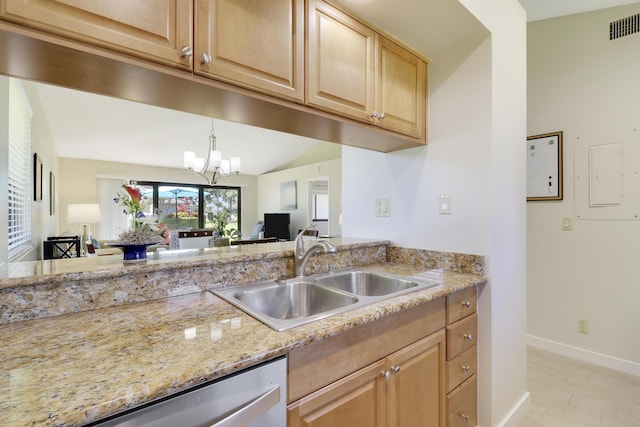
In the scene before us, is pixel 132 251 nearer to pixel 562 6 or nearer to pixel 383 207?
pixel 383 207

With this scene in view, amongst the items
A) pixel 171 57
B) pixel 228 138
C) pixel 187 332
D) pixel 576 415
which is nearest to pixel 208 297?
pixel 187 332

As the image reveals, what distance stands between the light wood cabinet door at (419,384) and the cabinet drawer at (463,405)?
0.08m

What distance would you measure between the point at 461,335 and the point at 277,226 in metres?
5.96

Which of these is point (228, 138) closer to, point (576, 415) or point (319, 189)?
point (319, 189)

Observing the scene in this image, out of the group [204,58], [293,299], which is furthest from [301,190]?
[204,58]

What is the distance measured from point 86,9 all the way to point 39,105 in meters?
4.08

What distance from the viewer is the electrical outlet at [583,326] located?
8.08ft

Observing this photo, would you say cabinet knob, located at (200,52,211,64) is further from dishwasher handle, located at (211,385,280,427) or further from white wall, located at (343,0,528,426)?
white wall, located at (343,0,528,426)

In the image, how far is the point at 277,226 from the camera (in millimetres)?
7172

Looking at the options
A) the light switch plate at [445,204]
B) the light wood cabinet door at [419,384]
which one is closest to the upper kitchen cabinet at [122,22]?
the light wood cabinet door at [419,384]

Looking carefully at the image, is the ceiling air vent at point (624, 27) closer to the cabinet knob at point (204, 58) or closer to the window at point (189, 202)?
the cabinet knob at point (204, 58)

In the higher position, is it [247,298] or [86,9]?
[86,9]

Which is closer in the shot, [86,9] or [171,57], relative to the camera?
[86,9]

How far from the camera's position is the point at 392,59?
1.56 meters
